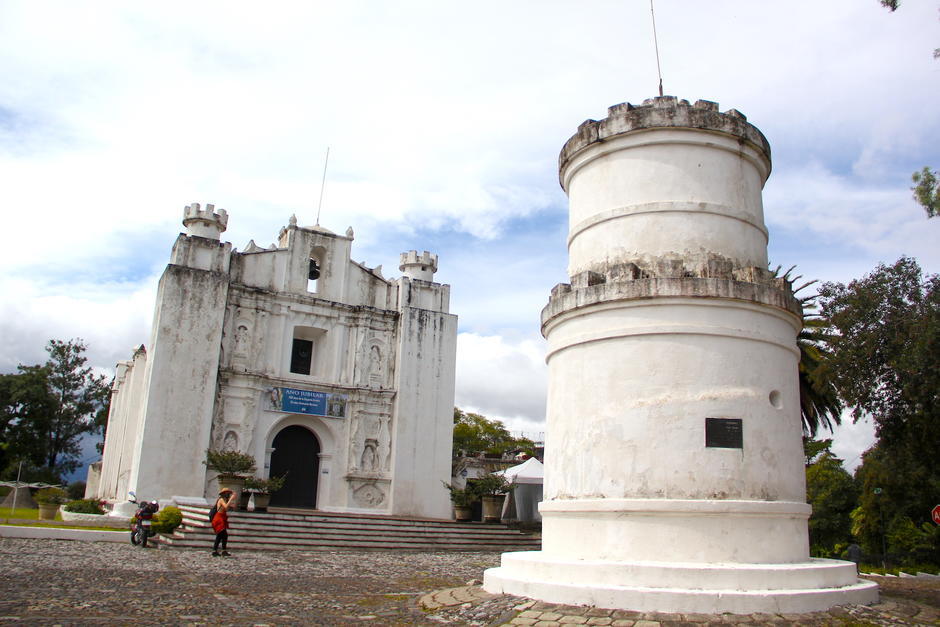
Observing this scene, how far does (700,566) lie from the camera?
5.88 m

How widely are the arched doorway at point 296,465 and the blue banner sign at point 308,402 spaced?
677 millimetres

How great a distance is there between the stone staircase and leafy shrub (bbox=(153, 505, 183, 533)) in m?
0.14

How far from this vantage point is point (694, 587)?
228 inches

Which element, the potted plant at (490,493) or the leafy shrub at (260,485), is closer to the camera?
the leafy shrub at (260,485)

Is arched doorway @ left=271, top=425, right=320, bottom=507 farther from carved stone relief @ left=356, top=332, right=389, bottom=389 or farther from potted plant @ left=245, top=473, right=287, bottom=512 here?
potted plant @ left=245, top=473, right=287, bottom=512

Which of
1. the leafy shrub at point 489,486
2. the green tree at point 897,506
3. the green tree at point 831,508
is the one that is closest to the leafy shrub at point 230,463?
the leafy shrub at point 489,486

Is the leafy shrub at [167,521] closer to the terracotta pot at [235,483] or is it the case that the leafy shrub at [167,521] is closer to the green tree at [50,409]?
the terracotta pot at [235,483]

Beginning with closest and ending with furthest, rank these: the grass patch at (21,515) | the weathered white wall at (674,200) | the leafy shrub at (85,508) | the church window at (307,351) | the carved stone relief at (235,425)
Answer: the weathered white wall at (674,200), the leafy shrub at (85,508), the carved stone relief at (235,425), the grass patch at (21,515), the church window at (307,351)

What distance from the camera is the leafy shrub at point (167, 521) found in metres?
15.4

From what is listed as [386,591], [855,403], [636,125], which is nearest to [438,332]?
[855,403]

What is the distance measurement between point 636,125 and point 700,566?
13.3ft

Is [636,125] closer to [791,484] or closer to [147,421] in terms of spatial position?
[791,484]

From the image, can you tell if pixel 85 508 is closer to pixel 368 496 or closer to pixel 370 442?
pixel 368 496

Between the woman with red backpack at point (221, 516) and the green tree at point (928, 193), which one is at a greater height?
the green tree at point (928, 193)
